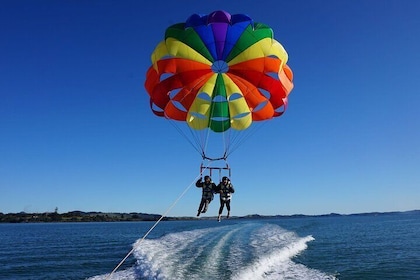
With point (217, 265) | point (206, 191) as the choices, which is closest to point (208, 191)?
point (206, 191)

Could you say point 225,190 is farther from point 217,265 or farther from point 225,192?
point 217,265

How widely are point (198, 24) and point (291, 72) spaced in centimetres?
354

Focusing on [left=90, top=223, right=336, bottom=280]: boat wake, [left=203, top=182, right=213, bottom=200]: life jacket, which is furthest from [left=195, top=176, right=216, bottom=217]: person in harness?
[left=90, top=223, right=336, bottom=280]: boat wake

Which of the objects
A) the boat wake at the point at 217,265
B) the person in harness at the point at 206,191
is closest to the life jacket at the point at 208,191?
the person in harness at the point at 206,191

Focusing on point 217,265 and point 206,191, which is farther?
point 217,265

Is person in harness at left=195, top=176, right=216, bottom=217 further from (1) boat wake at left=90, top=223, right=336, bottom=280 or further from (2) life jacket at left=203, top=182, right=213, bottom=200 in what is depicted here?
(1) boat wake at left=90, top=223, right=336, bottom=280

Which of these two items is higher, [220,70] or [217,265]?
[220,70]

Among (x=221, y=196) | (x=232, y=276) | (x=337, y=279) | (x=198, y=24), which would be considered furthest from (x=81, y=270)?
(x=198, y=24)

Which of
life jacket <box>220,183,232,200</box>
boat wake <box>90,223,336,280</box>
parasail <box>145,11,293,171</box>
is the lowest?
boat wake <box>90,223,336,280</box>

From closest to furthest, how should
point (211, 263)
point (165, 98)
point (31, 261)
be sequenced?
point (165, 98) < point (211, 263) < point (31, 261)

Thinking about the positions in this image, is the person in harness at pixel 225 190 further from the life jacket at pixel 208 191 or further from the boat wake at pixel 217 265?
the boat wake at pixel 217 265

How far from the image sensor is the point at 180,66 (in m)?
11.1

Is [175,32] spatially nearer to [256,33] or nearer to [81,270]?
[256,33]

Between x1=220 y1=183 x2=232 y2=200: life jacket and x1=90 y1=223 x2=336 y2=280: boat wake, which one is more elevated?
x1=220 y1=183 x2=232 y2=200: life jacket
